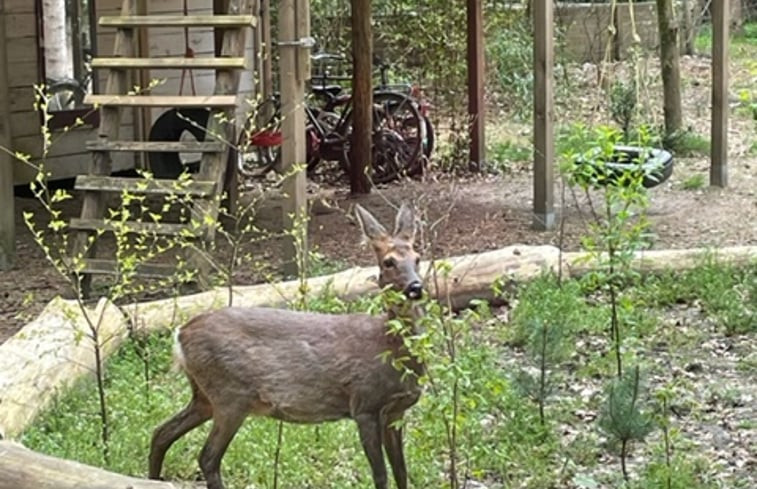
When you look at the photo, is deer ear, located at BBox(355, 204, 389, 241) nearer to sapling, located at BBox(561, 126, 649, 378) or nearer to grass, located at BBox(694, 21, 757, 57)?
sapling, located at BBox(561, 126, 649, 378)

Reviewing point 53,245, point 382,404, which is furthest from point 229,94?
point 382,404

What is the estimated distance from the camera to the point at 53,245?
428 inches

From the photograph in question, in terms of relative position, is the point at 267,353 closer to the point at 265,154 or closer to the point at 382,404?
the point at 382,404

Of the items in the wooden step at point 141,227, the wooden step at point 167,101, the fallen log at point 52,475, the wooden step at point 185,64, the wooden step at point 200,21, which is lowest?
the fallen log at point 52,475

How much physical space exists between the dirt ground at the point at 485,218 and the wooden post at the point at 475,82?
45 cm

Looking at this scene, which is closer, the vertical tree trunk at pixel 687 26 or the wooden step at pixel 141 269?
the wooden step at pixel 141 269

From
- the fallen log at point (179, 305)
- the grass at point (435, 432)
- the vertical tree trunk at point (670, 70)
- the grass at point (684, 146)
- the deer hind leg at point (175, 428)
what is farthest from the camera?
the vertical tree trunk at point (670, 70)

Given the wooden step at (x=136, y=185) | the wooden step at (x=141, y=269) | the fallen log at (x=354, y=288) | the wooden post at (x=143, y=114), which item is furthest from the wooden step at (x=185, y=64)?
the wooden post at (x=143, y=114)

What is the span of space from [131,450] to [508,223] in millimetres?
6539

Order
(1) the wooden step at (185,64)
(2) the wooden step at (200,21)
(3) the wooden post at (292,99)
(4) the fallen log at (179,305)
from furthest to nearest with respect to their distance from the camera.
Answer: (3) the wooden post at (292,99)
(2) the wooden step at (200,21)
(1) the wooden step at (185,64)
(4) the fallen log at (179,305)

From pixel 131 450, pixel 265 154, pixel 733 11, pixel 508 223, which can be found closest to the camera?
pixel 131 450

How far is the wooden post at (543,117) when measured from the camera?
447 inches

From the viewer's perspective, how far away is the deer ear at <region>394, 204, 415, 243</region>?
525cm

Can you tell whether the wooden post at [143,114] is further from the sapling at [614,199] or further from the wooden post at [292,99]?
the sapling at [614,199]
